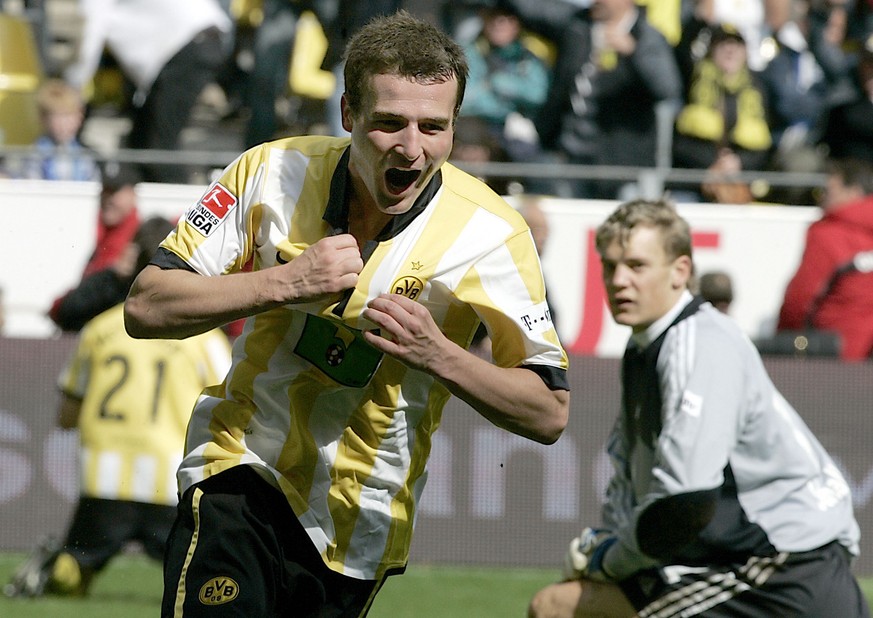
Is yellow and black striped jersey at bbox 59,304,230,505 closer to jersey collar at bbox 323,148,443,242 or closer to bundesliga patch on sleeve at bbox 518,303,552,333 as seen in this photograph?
jersey collar at bbox 323,148,443,242

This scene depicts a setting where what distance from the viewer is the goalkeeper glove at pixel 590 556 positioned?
5.22m

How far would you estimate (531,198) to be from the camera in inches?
407

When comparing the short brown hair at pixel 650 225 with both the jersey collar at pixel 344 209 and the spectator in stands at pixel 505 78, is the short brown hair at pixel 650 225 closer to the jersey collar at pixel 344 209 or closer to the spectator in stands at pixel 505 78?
the jersey collar at pixel 344 209

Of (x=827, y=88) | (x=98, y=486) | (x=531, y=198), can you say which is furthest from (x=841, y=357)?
(x=98, y=486)

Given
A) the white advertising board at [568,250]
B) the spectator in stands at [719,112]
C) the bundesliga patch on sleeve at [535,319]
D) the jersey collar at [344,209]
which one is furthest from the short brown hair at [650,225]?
the spectator in stands at [719,112]

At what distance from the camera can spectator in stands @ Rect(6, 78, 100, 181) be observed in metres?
10.8

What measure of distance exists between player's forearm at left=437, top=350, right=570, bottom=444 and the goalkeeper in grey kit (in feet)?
2.71

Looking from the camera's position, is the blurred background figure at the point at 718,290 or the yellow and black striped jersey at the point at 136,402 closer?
the yellow and black striped jersey at the point at 136,402

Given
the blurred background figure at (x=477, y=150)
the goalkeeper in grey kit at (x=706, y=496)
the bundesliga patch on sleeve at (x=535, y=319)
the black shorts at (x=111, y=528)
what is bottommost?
the black shorts at (x=111, y=528)

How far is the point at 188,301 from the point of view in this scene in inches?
154

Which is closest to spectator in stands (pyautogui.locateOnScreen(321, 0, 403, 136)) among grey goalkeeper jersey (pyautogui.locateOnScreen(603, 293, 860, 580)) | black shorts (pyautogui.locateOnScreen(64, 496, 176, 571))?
black shorts (pyautogui.locateOnScreen(64, 496, 176, 571))

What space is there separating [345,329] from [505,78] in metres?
7.54

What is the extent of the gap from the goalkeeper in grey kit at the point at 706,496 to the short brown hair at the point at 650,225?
0.14 m

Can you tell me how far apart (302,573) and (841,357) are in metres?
6.54
